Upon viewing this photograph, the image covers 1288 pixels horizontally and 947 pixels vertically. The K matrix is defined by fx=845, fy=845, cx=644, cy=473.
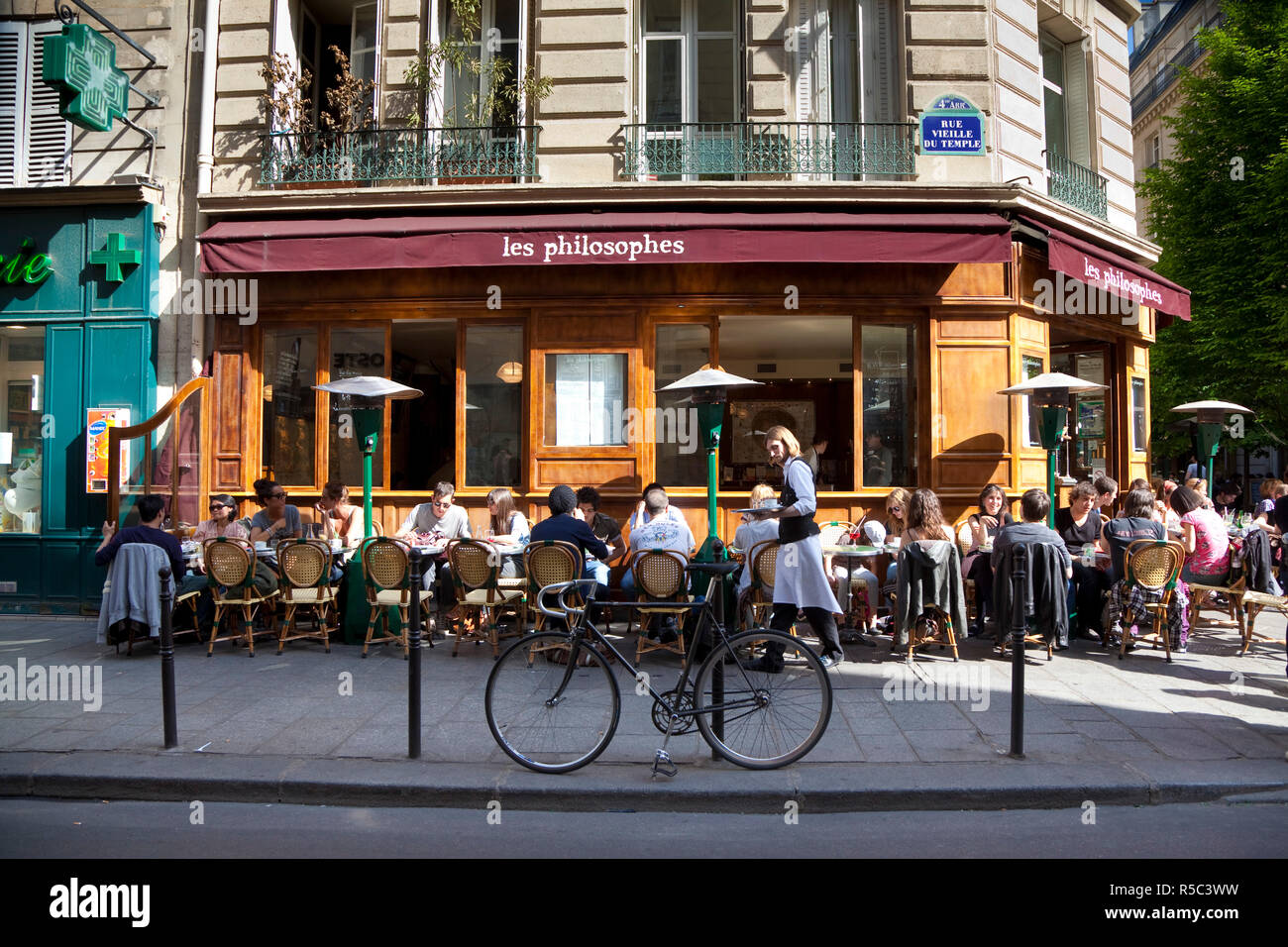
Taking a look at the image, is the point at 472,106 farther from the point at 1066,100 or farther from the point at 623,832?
the point at 623,832

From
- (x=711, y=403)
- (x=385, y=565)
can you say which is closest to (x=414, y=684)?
(x=385, y=565)

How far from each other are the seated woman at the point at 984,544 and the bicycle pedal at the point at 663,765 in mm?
4479

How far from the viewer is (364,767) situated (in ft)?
15.5

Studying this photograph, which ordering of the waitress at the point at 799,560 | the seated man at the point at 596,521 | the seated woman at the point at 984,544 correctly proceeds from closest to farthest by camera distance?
the waitress at the point at 799,560
the seated woman at the point at 984,544
the seated man at the point at 596,521

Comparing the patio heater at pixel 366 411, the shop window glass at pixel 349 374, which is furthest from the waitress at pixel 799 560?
the shop window glass at pixel 349 374

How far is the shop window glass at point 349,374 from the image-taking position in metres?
10.5

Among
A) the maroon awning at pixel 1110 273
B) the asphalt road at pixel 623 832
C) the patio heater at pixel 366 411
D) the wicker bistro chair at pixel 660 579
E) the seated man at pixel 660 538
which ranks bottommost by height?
the asphalt road at pixel 623 832

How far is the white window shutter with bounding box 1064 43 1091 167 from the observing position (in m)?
11.9

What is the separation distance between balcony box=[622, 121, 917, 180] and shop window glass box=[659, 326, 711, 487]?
1923 millimetres

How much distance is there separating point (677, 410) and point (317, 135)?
5.62 metres

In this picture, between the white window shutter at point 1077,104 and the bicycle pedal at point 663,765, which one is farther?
the white window shutter at point 1077,104

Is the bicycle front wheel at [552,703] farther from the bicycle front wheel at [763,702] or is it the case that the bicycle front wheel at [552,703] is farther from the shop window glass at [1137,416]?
the shop window glass at [1137,416]

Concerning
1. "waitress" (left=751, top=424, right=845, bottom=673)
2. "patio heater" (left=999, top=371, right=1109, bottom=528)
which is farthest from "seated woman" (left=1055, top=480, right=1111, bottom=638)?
"waitress" (left=751, top=424, right=845, bottom=673)

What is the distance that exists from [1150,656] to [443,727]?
20.1ft
